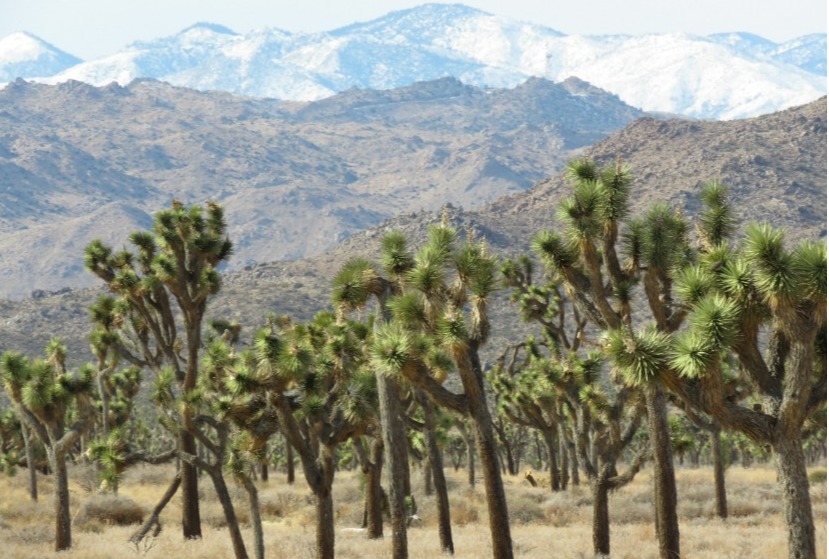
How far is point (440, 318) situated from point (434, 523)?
19.3 m

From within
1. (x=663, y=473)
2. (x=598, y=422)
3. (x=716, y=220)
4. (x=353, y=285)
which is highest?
(x=716, y=220)

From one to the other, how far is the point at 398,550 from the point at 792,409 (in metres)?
9.37

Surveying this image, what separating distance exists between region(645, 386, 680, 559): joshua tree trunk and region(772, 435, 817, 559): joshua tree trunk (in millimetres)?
3861

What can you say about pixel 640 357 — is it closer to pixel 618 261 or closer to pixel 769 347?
pixel 769 347

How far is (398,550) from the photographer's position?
21.3m

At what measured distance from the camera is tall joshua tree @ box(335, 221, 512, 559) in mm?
17797

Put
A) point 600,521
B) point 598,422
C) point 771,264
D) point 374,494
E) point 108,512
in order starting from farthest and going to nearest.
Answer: point 108,512, point 374,494, point 598,422, point 600,521, point 771,264

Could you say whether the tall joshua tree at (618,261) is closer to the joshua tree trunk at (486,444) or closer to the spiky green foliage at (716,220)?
the spiky green foliage at (716,220)

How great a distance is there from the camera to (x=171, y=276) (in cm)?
2444

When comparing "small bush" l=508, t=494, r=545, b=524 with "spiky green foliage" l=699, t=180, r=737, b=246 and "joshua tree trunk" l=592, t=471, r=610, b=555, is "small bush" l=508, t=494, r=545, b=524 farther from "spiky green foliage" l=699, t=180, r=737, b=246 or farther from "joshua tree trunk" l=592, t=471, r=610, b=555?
"spiky green foliage" l=699, t=180, r=737, b=246

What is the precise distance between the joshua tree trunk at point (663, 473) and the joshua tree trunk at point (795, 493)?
3861 mm

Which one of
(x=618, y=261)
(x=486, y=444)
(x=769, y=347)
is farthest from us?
(x=618, y=261)

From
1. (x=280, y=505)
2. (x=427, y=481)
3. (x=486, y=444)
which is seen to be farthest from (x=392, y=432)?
(x=280, y=505)

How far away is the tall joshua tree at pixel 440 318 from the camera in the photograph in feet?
58.4
